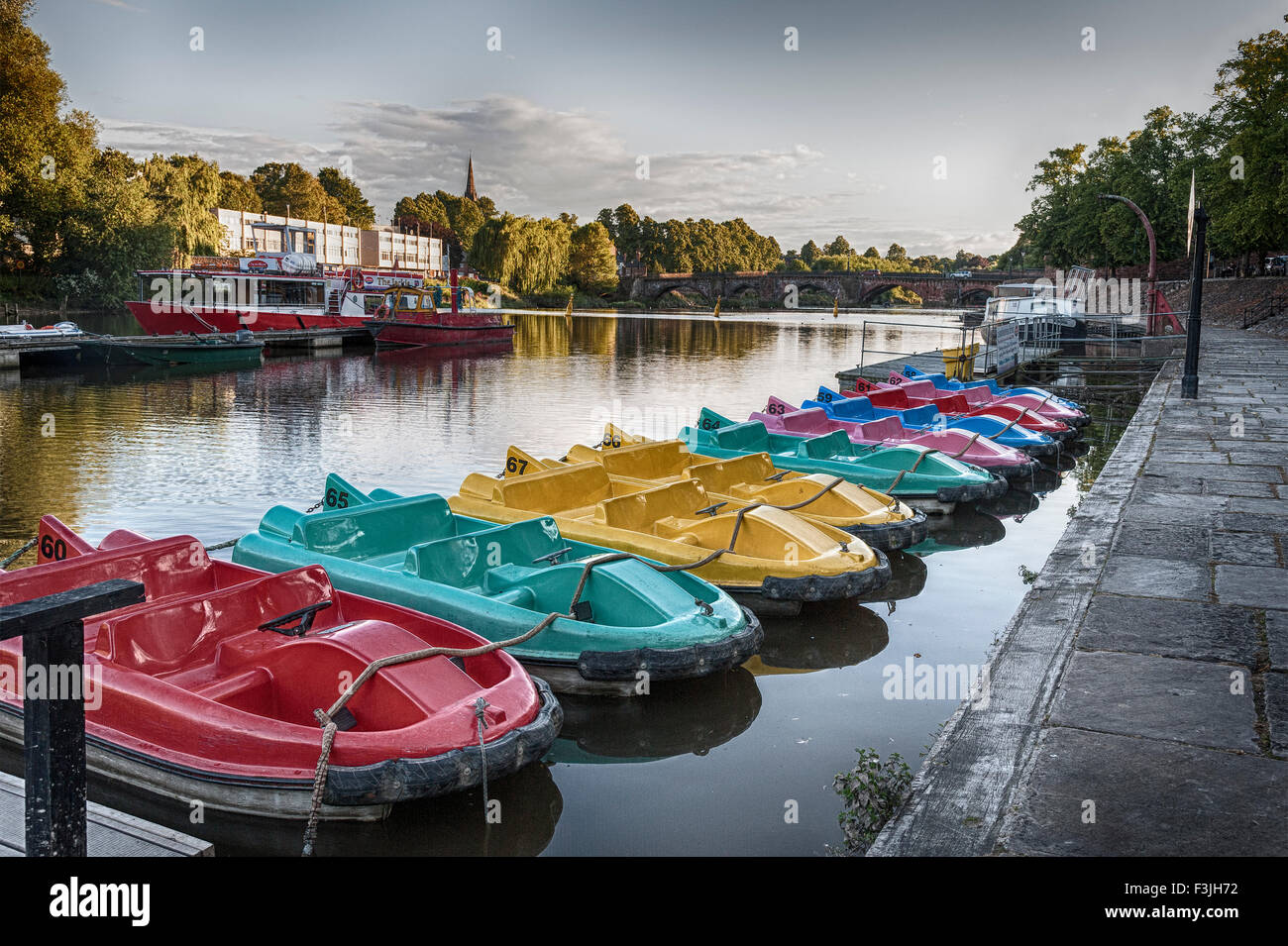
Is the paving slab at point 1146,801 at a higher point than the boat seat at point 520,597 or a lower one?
lower

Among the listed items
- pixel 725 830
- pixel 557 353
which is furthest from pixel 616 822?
pixel 557 353

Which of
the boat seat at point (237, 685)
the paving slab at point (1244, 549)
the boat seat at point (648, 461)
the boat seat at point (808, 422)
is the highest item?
the boat seat at point (808, 422)

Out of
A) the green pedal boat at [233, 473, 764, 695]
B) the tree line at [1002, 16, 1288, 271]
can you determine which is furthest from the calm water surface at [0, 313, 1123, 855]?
the tree line at [1002, 16, 1288, 271]

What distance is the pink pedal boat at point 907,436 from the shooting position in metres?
13.3

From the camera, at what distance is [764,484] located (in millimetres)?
10477

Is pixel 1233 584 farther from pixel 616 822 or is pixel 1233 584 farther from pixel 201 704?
pixel 201 704

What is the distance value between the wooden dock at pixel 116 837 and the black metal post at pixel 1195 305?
1718 centimetres

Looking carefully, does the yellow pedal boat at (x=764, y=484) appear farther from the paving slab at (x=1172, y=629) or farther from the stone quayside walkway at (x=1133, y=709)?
the paving slab at (x=1172, y=629)

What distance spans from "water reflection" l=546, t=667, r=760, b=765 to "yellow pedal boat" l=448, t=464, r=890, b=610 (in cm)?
116

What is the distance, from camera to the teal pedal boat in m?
11.6

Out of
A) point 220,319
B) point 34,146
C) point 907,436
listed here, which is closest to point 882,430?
point 907,436

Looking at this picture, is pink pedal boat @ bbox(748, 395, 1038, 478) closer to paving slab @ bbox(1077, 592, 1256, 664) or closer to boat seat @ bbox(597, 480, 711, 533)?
boat seat @ bbox(597, 480, 711, 533)

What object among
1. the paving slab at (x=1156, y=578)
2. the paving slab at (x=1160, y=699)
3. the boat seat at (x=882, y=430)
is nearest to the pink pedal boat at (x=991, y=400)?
the boat seat at (x=882, y=430)

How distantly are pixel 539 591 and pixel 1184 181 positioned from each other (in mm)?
49995
